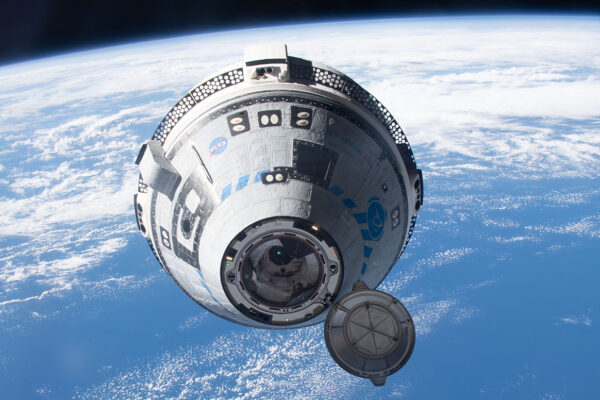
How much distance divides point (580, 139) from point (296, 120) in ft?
232

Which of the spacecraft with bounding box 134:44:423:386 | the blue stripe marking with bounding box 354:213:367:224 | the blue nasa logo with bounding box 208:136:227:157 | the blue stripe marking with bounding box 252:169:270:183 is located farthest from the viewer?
the blue nasa logo with bounding box 208:136:227:157

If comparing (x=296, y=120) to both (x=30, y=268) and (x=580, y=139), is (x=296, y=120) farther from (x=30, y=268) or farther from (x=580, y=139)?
(x=580, y=139)

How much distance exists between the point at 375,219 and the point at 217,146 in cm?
298

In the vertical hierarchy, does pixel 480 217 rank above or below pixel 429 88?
below

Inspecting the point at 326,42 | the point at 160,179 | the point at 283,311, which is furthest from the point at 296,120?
the point at 326,42

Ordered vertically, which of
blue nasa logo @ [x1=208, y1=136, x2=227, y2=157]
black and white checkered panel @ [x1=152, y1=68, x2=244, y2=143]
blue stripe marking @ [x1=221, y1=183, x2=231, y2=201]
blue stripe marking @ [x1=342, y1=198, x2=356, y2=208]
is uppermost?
black and white checkered panel @ [x1=152, y1=68, x2=244, y2=143]

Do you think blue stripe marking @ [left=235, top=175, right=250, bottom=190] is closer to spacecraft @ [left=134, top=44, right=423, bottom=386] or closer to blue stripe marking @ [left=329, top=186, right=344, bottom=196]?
spacecraft @ [left=134, top=44, right=423, bottom=386]

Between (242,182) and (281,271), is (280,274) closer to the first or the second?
(281,271)

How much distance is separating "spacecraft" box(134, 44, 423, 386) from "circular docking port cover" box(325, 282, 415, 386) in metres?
0.01

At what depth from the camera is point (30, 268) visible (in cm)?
3634

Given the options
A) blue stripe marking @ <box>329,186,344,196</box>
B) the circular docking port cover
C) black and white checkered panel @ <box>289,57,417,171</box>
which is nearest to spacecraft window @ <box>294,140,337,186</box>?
blue stripe marking @ <box>329,186,344,196</box>

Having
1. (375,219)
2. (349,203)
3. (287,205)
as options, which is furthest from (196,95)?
(375,219)

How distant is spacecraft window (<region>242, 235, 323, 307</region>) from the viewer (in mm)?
5332

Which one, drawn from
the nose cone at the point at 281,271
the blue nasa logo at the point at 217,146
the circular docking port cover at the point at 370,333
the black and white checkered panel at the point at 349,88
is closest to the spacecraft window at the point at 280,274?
the nose cone at the point at 281,271
